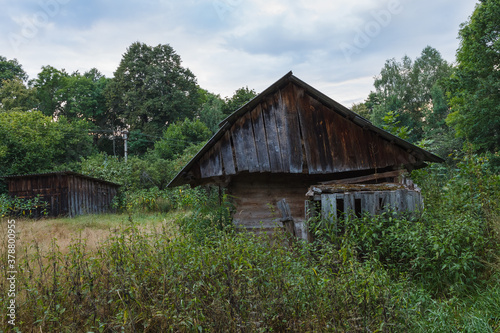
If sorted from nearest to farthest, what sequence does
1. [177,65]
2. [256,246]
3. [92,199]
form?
[256,246] < [92,199] < [177,65]

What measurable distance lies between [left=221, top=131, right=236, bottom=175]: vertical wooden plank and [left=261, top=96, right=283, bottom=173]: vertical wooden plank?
99 cm

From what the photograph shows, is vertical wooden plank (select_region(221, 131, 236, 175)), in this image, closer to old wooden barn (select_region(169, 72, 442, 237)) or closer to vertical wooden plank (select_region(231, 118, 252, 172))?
old wooden barn (select_region(169, 72, 442, 237))

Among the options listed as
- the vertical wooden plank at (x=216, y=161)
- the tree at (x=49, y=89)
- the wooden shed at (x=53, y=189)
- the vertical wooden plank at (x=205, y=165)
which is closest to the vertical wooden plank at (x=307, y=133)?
the vertical wooden plank at (x=216, y=161)

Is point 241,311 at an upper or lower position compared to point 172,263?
lower

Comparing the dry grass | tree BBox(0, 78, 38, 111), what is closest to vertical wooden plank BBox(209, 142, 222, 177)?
the dry grass

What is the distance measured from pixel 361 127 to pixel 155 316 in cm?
728

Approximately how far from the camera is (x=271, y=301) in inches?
127

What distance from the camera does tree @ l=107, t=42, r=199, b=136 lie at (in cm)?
3991

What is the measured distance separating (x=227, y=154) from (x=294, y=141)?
1.80 metres

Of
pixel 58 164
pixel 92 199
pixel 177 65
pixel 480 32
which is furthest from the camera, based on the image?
A: pixel 177 65

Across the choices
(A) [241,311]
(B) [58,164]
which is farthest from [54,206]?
(A) [241,311]

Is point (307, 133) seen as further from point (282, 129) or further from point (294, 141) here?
point (282, 129)

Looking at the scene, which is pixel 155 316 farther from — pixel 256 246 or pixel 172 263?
pixel 256 246

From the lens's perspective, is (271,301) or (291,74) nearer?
(271,301)
